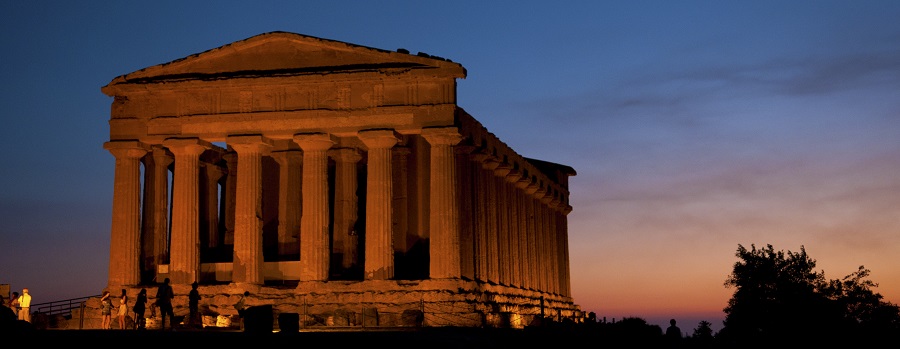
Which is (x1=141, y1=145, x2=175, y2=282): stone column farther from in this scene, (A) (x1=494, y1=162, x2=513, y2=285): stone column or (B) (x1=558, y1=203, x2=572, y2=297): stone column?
(B) (x1=558, y1=203, x2=572, y2=297): stone column

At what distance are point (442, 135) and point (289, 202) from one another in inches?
440

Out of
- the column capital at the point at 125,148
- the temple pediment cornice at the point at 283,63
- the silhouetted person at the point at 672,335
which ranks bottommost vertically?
the silhouetted person at the point at 672,335

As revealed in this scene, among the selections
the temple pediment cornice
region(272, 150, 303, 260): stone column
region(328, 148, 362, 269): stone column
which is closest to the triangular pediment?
the temple pediment cornice

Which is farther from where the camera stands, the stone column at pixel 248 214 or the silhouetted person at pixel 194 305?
the stone column at pixel 248 214

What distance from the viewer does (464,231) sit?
185 ft

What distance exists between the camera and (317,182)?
54.4 m

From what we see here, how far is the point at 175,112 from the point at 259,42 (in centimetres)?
479

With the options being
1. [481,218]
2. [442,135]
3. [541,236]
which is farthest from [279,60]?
[541,236]

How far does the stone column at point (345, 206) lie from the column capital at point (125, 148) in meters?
8.58

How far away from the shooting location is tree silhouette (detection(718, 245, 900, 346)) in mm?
64562

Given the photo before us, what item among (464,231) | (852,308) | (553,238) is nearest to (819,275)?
(852,308)

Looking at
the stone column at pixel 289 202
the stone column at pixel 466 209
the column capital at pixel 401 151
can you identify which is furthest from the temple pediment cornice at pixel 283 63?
the column capital at pixel 401 151

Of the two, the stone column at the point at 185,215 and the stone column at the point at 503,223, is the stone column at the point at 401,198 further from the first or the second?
the stone column at the point at 185,215

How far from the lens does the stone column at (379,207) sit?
52.9 metres
